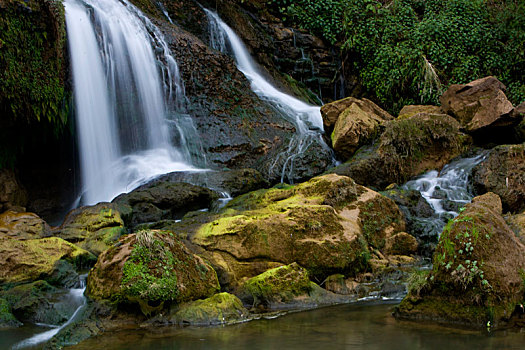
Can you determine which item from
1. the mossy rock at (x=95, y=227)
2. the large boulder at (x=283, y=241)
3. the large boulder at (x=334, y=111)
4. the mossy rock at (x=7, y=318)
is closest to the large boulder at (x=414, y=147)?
the large boulder at (x=334, y=111)

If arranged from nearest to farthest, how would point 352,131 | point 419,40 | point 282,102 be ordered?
point 352,131
point 282,102
point 419,40

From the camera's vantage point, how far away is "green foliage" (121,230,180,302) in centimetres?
488

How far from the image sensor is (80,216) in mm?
7688

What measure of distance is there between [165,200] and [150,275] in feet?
12.9

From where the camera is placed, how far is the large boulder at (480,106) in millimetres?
11164

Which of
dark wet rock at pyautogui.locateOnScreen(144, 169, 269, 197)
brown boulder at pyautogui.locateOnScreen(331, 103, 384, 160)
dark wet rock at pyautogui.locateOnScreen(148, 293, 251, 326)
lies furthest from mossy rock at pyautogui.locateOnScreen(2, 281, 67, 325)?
brown boulder at pyautogui.locateOnScreen(331, 103, 384, 160)

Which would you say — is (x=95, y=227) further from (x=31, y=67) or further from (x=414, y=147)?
(x=414, y=147)

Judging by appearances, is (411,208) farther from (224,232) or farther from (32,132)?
(32,132)

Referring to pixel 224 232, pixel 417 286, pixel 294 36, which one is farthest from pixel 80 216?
pixel 294 36

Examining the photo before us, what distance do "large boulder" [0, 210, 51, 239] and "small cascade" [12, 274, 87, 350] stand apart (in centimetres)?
185

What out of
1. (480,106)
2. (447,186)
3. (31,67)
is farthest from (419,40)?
(31,67)

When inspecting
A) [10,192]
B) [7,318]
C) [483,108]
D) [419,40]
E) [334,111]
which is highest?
[419,40]

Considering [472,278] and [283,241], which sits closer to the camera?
[472,278]

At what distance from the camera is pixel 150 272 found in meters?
4.97
